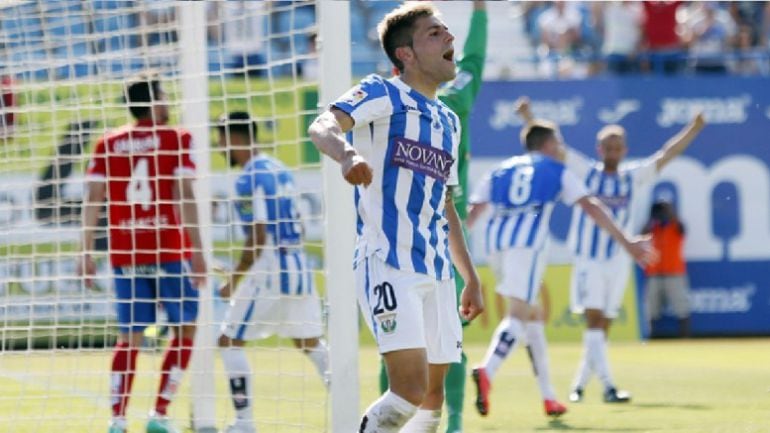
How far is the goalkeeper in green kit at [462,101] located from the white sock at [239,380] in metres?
1.49

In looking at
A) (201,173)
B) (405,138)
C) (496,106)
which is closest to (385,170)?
(405,138)

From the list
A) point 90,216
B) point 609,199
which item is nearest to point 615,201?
point 609,199

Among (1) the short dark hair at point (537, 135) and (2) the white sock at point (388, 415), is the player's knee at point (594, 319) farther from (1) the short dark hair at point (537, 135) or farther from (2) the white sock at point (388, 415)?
(2) the white sock at point (388, 415)

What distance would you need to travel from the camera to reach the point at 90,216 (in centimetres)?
1015

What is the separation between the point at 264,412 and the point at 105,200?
187 cm

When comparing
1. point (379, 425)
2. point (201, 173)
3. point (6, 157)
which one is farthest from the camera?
point (6, 157)

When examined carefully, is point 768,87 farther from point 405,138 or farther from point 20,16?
point 405,138

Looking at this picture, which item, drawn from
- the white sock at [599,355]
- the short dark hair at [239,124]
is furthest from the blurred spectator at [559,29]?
the short dark hair at [239,124]

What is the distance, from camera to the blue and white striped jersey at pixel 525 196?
11602mm

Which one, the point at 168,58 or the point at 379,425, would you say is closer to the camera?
the point at 379,425

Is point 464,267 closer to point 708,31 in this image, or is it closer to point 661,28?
point 661,28

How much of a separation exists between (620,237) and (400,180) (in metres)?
4.41

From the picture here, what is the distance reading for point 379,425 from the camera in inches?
255

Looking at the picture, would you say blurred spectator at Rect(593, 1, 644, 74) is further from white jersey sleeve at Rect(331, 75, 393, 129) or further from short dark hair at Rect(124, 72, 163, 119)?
white jersey sleeve at Rect(331, 75, 393, 129)
